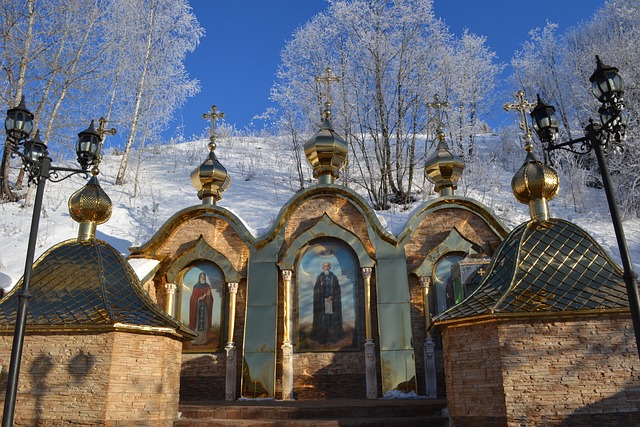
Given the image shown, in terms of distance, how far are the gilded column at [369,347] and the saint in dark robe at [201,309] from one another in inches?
108

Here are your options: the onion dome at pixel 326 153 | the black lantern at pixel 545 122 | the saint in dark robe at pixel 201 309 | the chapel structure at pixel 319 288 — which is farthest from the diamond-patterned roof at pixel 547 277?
the saint in dark robe at pixel 201 309

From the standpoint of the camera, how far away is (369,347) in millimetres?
9289

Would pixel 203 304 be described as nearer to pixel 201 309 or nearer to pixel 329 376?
pixel 201 309

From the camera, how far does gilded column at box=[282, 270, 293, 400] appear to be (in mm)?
9219

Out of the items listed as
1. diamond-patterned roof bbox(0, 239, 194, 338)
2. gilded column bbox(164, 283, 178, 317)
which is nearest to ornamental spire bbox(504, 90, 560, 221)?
diamond-patterned roof bbox(0, 239, 194, 338)

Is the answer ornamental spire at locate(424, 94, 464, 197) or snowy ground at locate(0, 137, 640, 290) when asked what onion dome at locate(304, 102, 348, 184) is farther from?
ornamental spire at locate(424, 94, 464, 197)

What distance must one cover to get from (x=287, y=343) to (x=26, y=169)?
5.01m

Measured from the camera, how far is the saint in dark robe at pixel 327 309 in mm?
9578

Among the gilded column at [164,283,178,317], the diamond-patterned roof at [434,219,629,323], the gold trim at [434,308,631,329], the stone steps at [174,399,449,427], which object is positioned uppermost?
the gilded column at [164,283,178,317]

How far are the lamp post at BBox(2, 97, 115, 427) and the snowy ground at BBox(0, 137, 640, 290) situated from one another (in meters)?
4.58

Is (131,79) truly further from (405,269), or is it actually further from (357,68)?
(405,269)

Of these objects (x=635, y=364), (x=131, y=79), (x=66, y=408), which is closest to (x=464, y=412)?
(x=635, y=364)

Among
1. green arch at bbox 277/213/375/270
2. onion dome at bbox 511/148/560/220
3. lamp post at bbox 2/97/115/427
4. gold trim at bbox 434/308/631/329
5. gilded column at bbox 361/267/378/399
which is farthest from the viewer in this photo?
green arch at bbox 277/213/375/270

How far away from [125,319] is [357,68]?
48.3 feet
